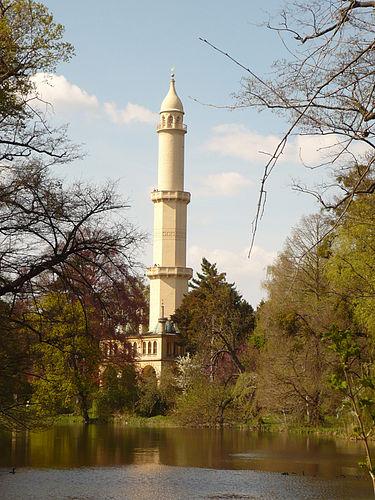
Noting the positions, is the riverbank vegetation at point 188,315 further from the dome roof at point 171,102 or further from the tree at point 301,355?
the dome roof at point 171,102

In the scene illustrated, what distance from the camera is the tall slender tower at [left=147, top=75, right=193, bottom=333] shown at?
69438mm

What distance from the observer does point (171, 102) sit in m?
72.2

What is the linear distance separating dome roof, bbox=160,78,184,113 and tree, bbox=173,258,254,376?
18.5m

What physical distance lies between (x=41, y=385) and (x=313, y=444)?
37.2 ft

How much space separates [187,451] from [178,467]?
487cm

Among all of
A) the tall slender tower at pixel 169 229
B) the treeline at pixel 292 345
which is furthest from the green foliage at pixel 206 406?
the tall slender tower at pixel 169 229

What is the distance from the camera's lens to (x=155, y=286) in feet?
230

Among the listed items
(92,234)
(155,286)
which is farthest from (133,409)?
(92,234)

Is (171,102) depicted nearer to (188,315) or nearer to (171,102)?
(171,102)

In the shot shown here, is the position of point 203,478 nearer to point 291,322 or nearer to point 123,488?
point 123,488

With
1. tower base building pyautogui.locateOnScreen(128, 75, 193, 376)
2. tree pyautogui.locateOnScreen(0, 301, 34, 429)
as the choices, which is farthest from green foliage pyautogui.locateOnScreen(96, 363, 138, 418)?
tree pyautogui.locateOnScreen(0, 301, 34, 429)

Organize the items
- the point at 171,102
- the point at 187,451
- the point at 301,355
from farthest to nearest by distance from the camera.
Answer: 1. the point at 171,102
2. the point at 301,355
3. the point at 187,451

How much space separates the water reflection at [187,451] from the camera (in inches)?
844

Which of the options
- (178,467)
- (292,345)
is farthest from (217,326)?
(178,467)
